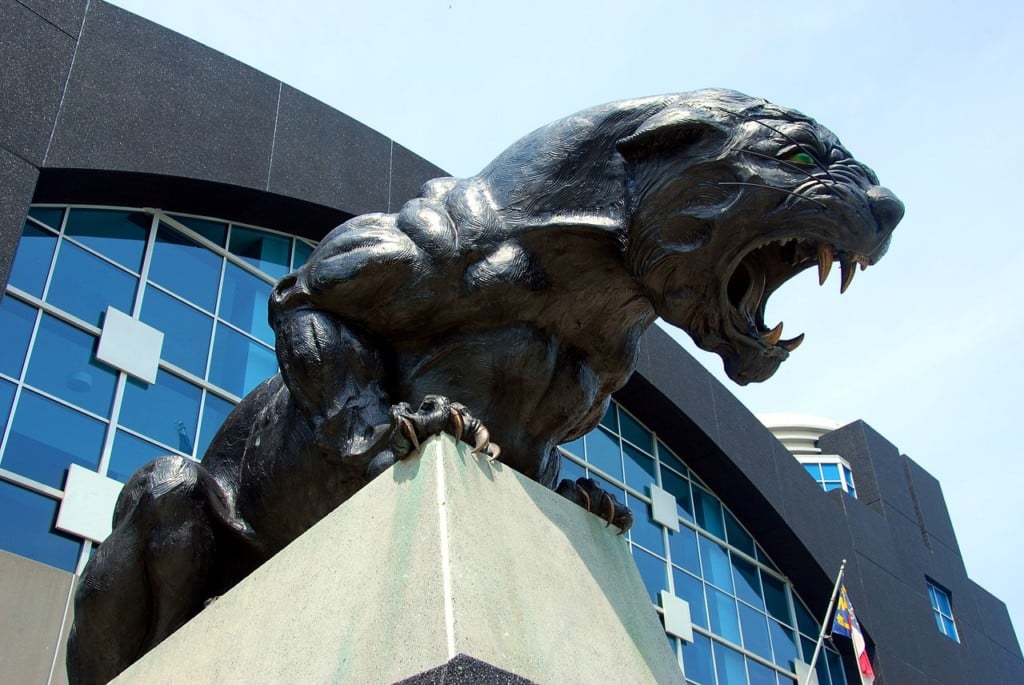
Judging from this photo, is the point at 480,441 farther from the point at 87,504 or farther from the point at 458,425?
the point at 87,504

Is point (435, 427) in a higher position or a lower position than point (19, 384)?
lower

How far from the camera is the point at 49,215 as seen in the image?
1446cm

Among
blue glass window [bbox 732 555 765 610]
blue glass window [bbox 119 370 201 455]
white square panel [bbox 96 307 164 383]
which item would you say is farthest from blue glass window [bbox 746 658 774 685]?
white square panel [bbox 96 307 164 383]

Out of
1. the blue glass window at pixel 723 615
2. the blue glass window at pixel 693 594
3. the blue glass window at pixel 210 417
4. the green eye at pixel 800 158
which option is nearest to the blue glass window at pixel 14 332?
the blue glass window at pixel 210 417

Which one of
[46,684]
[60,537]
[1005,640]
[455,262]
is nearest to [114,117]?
[60,537]

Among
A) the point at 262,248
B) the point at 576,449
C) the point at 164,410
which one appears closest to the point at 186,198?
the point at 262,248

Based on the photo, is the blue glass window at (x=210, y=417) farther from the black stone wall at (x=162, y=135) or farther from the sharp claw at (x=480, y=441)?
the sharp claw at (x=480, y=441)

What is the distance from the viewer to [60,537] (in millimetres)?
12297

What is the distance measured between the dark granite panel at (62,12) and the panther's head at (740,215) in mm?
12046

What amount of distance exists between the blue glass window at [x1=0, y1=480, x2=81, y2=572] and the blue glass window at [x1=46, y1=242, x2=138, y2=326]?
Result: 105 inches

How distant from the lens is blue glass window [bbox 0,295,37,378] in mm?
12930

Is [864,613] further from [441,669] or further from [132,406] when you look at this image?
[441,669]

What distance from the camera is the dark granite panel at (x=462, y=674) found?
2555 millimetres

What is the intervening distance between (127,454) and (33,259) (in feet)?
9.03
